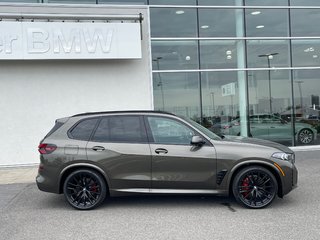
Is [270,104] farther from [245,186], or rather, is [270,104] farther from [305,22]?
[245,186]

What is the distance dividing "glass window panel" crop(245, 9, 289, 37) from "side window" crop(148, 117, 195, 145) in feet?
26.4

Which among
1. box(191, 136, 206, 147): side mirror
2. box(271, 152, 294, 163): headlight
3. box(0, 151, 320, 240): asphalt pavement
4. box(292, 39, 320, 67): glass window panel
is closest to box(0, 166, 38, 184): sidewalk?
box(0, 151, 320, 240): asphalt pavement

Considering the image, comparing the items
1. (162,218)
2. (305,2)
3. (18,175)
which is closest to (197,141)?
(162,218)

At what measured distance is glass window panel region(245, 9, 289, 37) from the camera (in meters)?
12.6

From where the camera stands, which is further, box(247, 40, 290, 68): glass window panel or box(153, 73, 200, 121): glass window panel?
box(247, 40, 290, 68): glass window panel

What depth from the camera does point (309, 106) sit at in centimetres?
1284

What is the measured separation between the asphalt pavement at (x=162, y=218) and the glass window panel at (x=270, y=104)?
5.77 metres

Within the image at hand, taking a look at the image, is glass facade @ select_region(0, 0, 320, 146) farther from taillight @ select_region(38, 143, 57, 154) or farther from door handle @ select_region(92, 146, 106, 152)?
taillight @ select_region(38, 143, 57, 154)

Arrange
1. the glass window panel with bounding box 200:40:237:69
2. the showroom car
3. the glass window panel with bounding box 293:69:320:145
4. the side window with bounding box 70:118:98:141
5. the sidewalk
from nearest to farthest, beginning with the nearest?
the side window with bounding box 70:118:98:141, the sidewalk, the glass window panel with bounding box 200:40:237:69, the showroom car, the glass window panel with bounding box 293:69:320:145

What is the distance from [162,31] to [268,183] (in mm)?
7949

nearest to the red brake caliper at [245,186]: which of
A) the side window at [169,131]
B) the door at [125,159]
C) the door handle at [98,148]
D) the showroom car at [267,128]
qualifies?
the side window at [169,131]

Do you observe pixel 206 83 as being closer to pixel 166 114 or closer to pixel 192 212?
pixel 166 114

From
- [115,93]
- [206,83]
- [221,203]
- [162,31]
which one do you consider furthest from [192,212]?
[162,31]

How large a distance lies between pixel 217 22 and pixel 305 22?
141 inches
